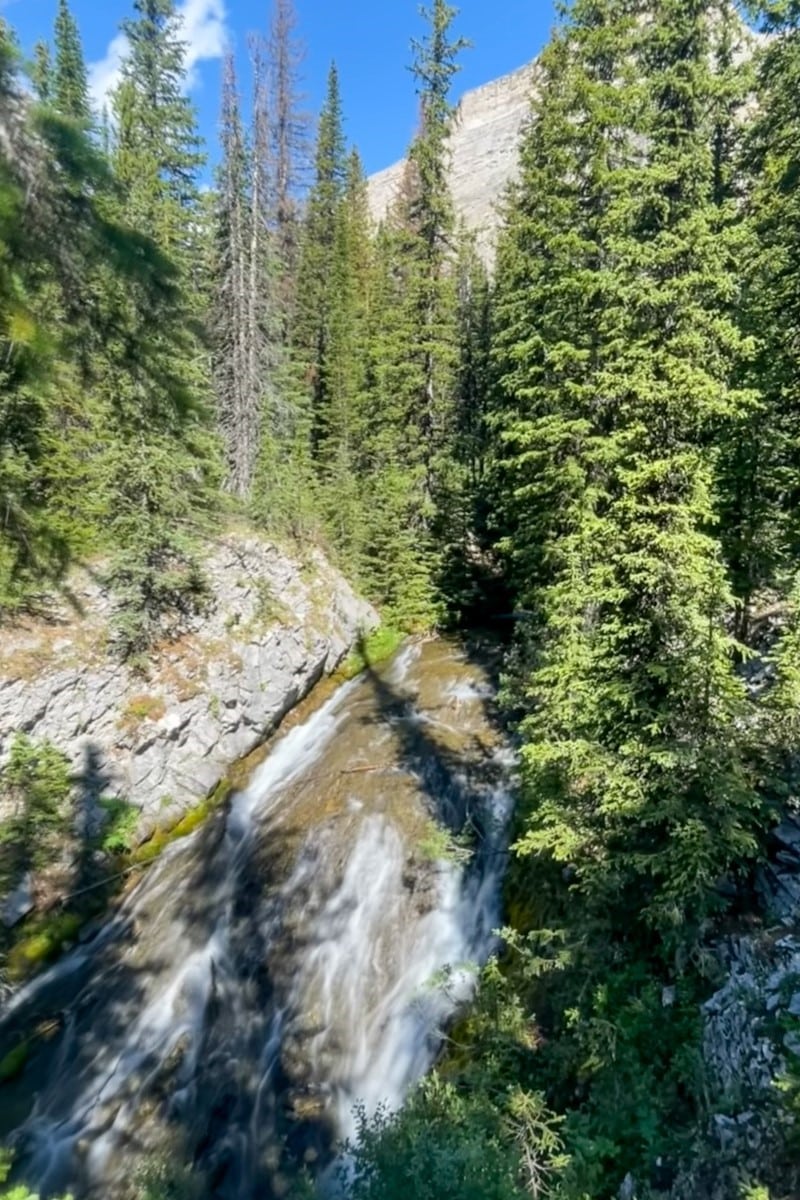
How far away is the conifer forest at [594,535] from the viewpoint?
13.9 feet

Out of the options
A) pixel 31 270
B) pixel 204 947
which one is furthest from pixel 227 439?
pixel 31 270

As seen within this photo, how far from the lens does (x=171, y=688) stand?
15148mm

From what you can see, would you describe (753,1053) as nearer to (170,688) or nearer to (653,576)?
(653,576)

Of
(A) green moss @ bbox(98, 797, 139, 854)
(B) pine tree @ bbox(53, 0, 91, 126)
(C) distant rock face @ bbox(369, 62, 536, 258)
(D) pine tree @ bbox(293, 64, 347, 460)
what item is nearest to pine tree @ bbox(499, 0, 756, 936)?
(A) green moss @ bbox(98, 797, 139, 854)

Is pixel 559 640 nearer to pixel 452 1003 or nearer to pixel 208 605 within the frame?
pixel 452 1003

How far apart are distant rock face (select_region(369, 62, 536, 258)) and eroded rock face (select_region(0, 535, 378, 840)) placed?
55.1 m

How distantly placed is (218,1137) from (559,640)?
25.1 feet

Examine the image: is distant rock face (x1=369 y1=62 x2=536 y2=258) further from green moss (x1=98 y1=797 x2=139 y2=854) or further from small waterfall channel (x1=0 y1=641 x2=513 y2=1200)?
green moss (x1=98 y1=797 x2=139 y2=854)

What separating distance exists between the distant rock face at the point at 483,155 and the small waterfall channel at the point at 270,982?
199 feet

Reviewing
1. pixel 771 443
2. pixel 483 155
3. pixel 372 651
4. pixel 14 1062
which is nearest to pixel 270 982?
pixel 14 1062

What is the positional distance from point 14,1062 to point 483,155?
93.7m

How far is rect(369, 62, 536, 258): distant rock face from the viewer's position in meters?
71.2

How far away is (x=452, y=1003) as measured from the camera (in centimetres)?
925

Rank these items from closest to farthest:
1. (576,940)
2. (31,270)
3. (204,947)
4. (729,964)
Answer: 1. (31,270)
2. (729,964)
3. (576,940)
4. (204,947)
